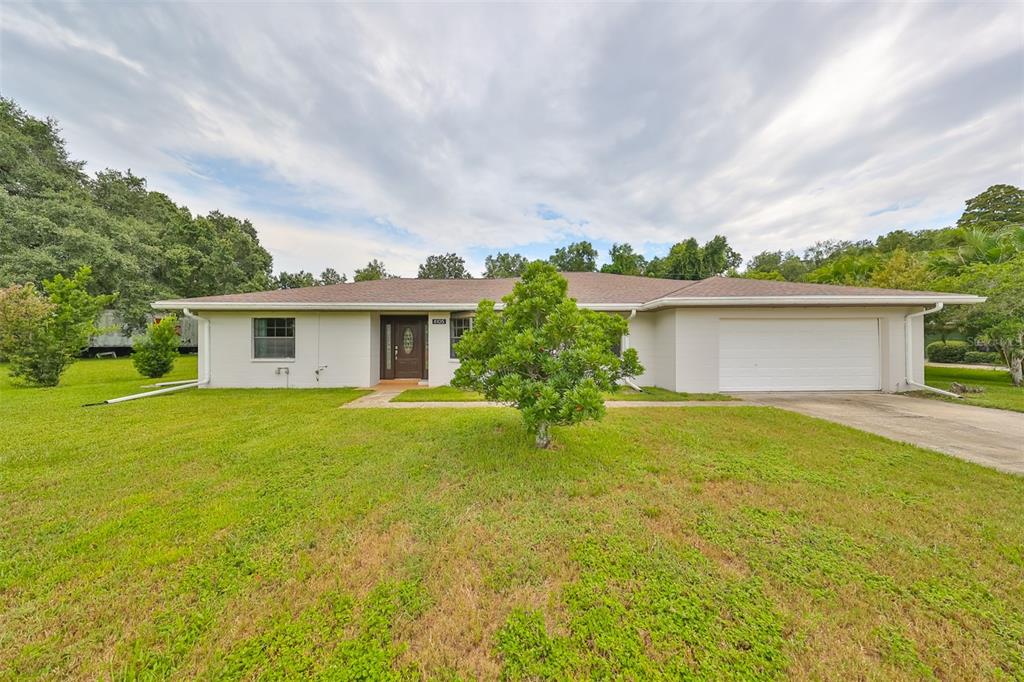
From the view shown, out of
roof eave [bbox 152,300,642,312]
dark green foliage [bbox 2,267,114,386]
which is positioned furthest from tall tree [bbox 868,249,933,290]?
dark green foliage [bbox 2,267,114,386]

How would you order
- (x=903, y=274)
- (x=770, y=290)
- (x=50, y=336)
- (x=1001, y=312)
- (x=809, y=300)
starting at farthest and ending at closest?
(x=903, y=274) → (x=770, y=290) → (x=1001, y=312) → (x=50, y=336) → (x=809, y=300)

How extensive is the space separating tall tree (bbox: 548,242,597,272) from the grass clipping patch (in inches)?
1016

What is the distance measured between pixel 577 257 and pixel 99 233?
2897 centimetres

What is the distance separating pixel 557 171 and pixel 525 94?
330 cm

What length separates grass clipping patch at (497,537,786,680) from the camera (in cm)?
161

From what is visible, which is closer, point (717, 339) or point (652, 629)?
point (652, 629)

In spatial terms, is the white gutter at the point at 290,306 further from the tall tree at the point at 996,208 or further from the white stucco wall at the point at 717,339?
the tall tree at the point at 996,208

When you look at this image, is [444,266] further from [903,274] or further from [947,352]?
[947,352]

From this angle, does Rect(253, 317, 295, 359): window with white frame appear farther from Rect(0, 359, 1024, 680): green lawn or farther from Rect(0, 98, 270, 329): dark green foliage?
Rect(0, 98, 270, 329): dark green foliage

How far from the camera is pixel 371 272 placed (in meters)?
37.2

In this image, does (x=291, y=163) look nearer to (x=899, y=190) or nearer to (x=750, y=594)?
(x=750, y=594)

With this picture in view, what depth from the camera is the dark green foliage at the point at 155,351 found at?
10422 mm

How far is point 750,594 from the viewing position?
2061 mm

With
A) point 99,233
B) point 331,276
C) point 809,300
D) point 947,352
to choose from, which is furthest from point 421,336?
point 331,276
